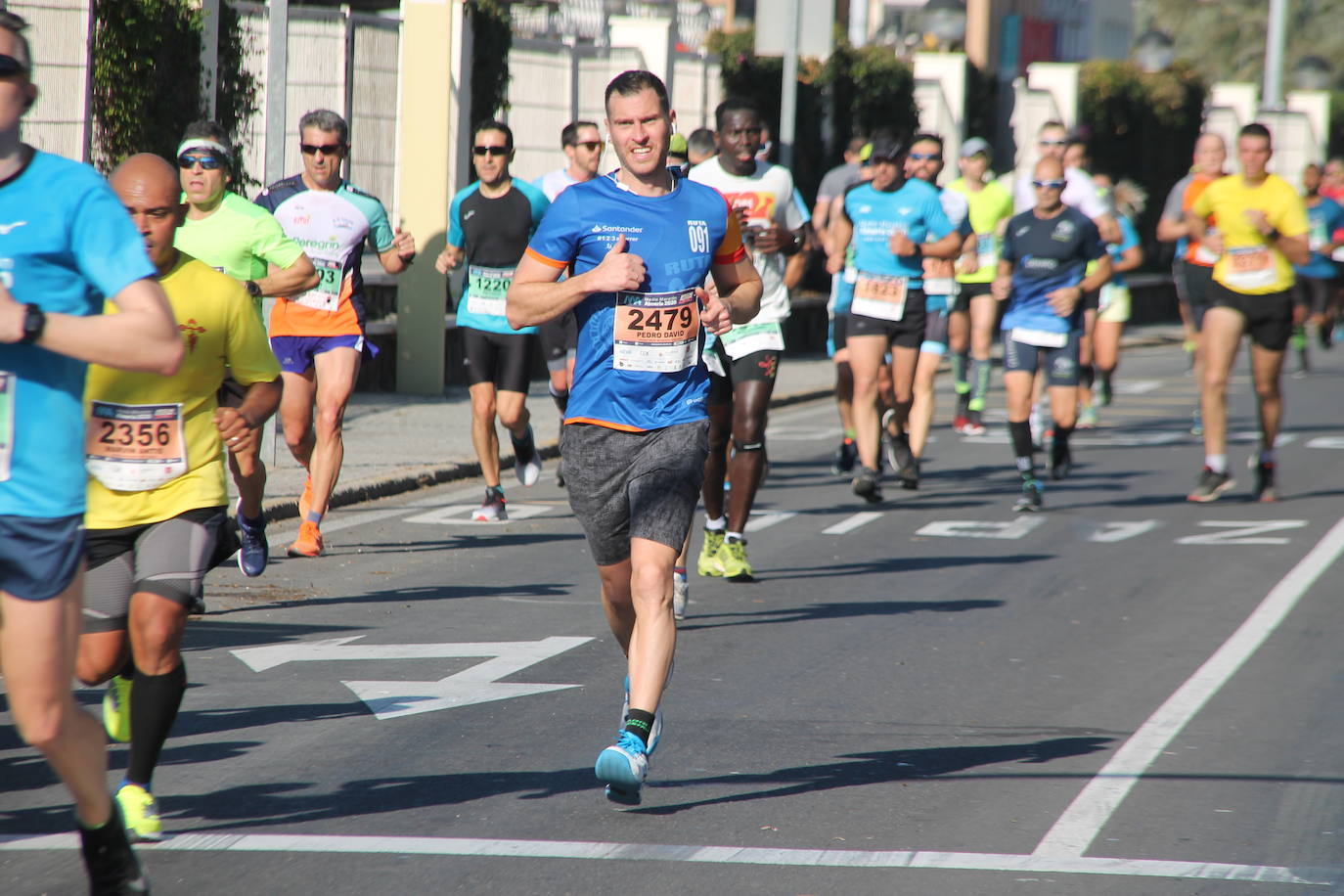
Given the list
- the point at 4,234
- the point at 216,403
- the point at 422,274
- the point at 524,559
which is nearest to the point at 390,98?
the point at 422,274

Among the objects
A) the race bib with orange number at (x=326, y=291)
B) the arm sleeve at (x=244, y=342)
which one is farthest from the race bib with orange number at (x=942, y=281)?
the arm sleeve at (x=244, y=342)

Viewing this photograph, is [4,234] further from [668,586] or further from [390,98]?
[390,98]

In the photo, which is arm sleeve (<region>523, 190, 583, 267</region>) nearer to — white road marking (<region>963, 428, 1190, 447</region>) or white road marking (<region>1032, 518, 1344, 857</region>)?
white road marking (<region>1032, 518, 1344, 857</region>)

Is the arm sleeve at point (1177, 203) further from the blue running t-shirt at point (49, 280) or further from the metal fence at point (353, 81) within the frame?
the blue running t-shirt at point (49, 280)

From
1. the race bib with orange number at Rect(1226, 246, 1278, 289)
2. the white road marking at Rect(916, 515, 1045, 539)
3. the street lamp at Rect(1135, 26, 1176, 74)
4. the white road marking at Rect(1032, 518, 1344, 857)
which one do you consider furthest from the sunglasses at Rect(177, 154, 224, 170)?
the street lamp at Rect(1135, 26, 1176, 74)

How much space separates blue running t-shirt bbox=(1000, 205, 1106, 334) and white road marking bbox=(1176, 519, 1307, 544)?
1572mm

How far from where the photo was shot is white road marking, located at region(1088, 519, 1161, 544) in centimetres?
1143

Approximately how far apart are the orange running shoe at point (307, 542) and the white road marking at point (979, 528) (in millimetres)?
3463

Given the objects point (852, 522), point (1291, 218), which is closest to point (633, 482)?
point (852, 522)

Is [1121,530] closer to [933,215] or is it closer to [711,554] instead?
[933,215]

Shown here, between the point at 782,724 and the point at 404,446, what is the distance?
25.7 ft

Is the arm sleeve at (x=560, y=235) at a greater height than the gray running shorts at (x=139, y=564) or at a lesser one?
greater

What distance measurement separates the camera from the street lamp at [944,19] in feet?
91.1

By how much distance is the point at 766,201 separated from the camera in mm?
9828
